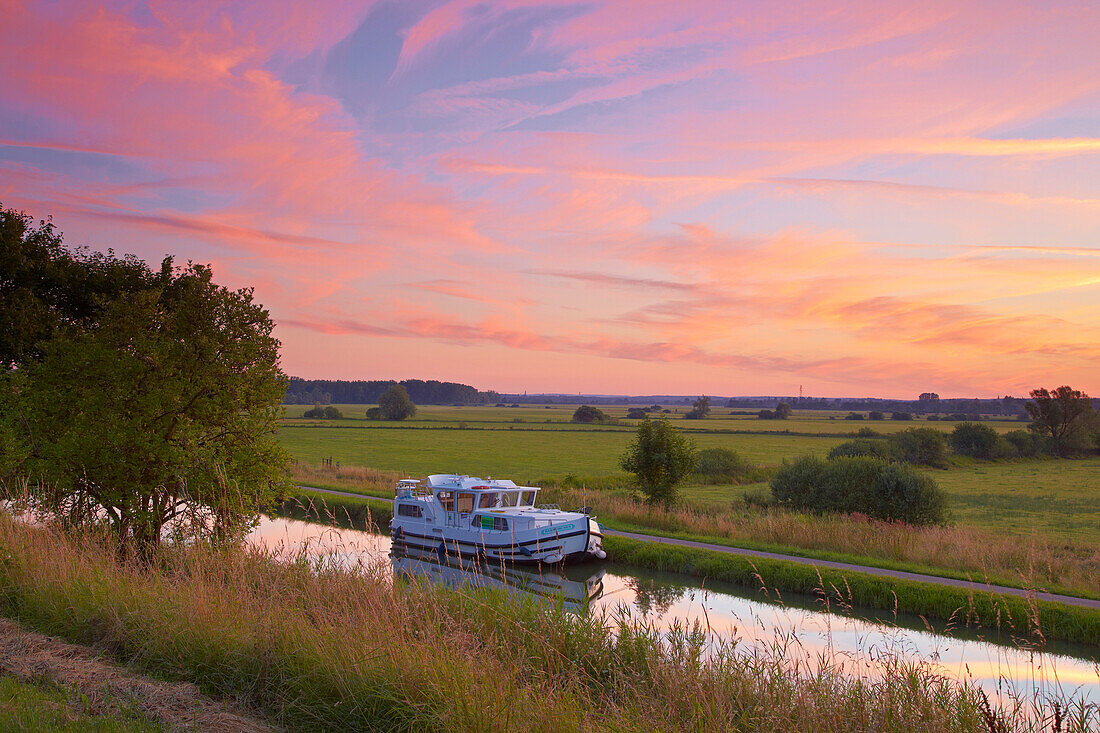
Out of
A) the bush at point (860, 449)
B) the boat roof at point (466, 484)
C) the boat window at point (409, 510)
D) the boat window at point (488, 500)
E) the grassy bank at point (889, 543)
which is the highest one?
the bush at point (860, 449)

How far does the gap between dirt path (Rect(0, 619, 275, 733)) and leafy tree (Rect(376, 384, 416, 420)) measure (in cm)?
14214

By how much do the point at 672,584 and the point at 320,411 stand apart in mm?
130848

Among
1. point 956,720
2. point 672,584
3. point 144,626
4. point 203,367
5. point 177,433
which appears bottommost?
point 672,584

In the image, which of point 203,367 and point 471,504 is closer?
point 203,367

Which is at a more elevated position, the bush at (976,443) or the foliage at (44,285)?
the foliage at (44,285)

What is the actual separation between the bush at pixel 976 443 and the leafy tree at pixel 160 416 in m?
76.8

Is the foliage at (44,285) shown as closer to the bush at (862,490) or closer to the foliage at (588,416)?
the bush at (862,490)

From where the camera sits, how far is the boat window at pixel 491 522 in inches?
1089

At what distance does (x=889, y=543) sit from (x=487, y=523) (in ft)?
46.9

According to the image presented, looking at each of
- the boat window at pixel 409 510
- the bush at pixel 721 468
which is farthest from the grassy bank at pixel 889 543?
the bush at pixel 721 468

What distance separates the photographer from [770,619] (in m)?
17.4

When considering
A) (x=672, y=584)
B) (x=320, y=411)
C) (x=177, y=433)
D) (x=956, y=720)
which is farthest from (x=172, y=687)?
(x=320, y=411)

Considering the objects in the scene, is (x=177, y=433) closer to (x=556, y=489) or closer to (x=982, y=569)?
(x=982, y=569)

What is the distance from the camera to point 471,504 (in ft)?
96.5
